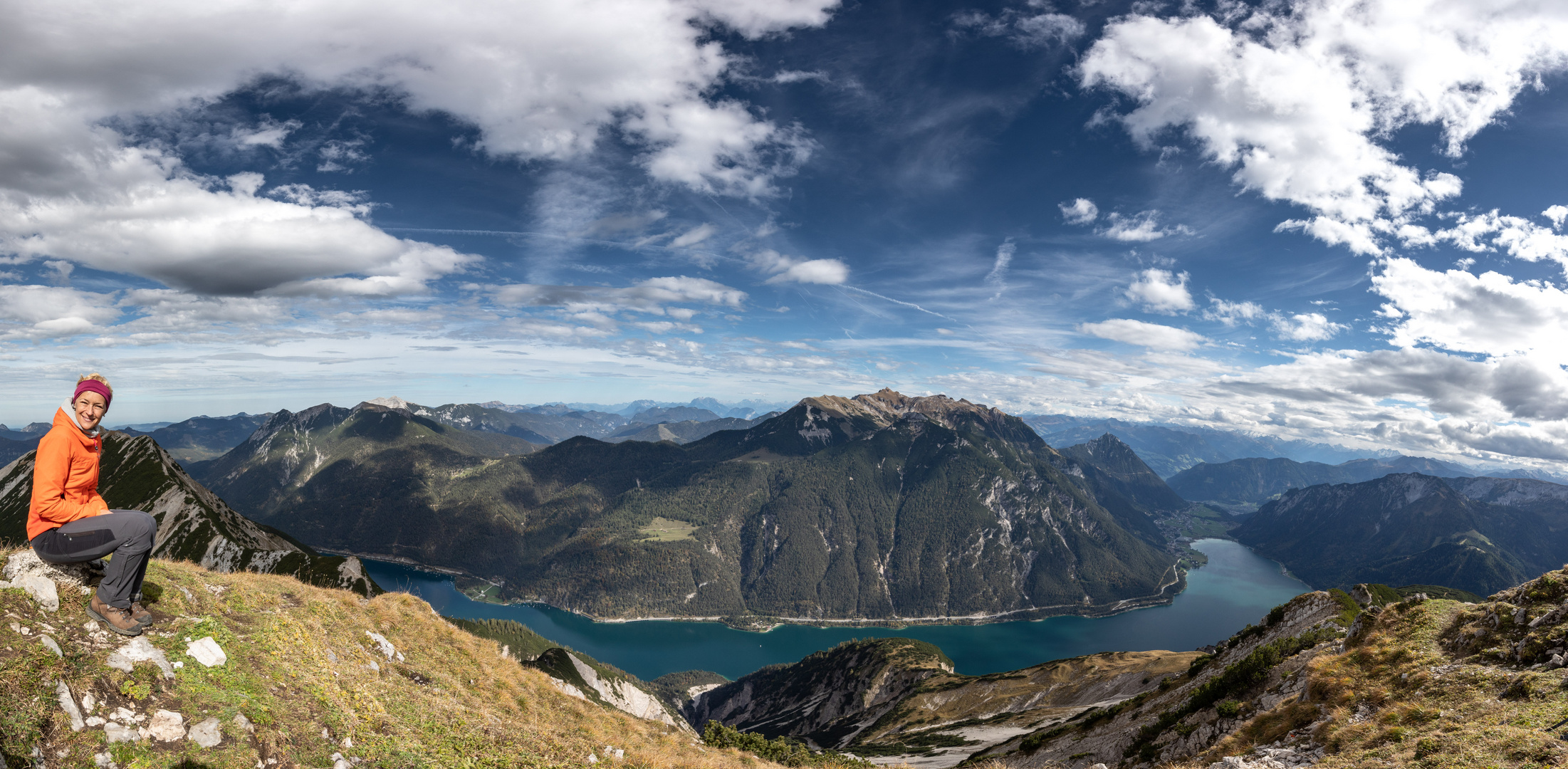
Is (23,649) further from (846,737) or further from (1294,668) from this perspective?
(846,737)

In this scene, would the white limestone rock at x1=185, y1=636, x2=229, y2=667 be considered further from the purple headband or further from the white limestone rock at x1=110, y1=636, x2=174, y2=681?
the purple headband

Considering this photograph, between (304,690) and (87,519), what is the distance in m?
6.03

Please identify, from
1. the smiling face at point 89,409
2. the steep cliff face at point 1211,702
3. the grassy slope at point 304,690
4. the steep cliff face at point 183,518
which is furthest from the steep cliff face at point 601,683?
the smiling face at point 89,409

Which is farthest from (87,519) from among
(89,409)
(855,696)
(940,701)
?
(855,696)

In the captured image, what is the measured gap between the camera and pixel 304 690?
14.1m

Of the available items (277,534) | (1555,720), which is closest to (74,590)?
(1555,720)

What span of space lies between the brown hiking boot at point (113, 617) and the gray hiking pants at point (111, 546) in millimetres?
126

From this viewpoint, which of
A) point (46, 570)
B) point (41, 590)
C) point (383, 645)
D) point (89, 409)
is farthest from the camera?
point (383, 645)

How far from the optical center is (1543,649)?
1925cm

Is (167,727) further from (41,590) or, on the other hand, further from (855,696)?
(855,696)

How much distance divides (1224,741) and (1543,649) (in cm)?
1108

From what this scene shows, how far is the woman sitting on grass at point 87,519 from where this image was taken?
10.8 meters

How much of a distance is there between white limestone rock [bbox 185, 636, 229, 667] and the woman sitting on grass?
1141mm

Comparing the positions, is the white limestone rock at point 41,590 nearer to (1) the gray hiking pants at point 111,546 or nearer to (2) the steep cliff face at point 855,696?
(1) the gray hiking pants at point 111,546
